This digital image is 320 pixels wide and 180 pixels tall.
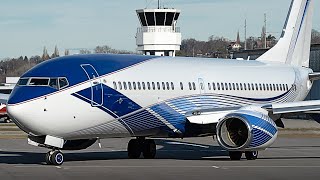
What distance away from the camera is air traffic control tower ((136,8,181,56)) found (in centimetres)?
7081

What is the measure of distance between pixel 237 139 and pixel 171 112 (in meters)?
2.56

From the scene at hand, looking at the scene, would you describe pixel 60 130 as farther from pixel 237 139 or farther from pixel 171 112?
pixel 237 139

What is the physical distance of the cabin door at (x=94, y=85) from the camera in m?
26.3

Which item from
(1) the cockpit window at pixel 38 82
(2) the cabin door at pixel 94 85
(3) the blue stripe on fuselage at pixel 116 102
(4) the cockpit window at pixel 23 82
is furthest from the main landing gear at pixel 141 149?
(4) the cockpit window at pixel 23 82

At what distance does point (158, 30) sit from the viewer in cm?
7094

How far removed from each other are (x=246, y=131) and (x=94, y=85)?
19.7ft

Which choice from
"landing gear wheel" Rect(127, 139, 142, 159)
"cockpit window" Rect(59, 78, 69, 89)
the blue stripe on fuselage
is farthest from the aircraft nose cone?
"landing gear wheel" Rect(127, 139, 142, 159)

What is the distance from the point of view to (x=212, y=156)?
106ft

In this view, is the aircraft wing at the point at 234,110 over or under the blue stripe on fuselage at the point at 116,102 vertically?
under

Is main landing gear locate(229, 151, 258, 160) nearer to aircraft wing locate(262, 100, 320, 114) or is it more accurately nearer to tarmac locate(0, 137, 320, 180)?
tarmac locate(0, 137, 320, 180)

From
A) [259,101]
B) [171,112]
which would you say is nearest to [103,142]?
[259,101]

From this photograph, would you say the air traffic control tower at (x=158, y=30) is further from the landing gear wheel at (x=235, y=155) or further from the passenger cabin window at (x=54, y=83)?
the passenger cabin window at (x=54, y=83)

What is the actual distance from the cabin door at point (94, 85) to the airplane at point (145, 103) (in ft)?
0.11

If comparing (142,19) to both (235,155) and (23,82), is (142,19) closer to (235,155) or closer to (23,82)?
(235,155)
